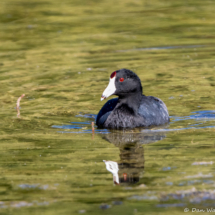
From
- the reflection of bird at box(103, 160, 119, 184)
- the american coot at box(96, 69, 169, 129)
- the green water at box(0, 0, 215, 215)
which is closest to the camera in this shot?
the green water at box(0, 0, 215, 215)

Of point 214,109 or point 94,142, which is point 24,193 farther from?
point 214,109

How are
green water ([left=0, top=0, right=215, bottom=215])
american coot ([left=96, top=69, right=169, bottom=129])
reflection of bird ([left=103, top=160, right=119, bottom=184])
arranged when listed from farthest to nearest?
american coot ([left=96, top=69, right=169, bottom=129]), reflection of bird ([left=103, top=160, right=119, bottom=184]), green water ([left=0, top=0, right=215, bottom=215])

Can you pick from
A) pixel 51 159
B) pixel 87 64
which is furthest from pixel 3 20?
pixel 51 159

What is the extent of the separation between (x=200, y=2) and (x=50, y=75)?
32.6ft

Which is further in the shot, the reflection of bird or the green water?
the reflection of bird

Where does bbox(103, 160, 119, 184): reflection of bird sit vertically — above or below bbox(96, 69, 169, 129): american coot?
below

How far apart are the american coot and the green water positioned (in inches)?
10.5

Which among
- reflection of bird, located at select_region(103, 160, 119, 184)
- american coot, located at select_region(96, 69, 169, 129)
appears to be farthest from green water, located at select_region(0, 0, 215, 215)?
american coot, located at select_region(96, 69, 169, 129)

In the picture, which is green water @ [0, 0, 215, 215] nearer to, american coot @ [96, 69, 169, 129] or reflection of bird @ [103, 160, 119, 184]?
reflection of bird @ [103, 160, 119, 184]

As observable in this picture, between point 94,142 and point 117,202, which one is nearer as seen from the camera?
point 117,202

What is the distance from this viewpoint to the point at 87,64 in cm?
1193

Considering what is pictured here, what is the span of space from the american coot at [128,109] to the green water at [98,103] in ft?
0.88

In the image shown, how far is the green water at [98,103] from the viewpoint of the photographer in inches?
189

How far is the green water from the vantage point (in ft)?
15.8
